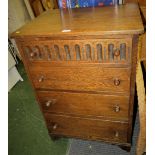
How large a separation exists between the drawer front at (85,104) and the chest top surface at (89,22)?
42 centimetres

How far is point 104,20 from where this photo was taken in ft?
3.04

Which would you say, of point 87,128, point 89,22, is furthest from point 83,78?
point 87,128

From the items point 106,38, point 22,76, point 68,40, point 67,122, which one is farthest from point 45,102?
point 22,76

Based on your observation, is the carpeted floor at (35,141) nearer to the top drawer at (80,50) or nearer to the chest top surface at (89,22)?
the top drawer at (80,50)

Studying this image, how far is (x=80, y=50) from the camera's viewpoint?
916 millimetres

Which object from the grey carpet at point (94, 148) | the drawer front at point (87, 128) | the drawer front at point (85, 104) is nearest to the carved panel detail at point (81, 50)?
the drawer front at point (85, 104)

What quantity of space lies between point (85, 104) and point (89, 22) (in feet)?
1.72

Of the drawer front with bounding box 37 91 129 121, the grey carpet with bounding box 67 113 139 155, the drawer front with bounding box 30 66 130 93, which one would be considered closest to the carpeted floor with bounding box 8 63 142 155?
the grey carpet with bounding box 67 113 139 155

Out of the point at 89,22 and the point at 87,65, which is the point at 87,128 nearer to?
the point at 87,65

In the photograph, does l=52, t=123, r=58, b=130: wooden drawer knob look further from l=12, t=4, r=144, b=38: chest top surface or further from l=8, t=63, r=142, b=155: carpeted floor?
l=12, t=4, r=144, b=38: chest top surface

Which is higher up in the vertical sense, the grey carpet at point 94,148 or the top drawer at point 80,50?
the top drawer at point 80,50

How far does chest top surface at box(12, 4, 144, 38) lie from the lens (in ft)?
2.64

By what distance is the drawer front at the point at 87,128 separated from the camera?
1.19 metres

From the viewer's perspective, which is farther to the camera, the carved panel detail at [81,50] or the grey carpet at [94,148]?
the grey carpet at [94,148]
